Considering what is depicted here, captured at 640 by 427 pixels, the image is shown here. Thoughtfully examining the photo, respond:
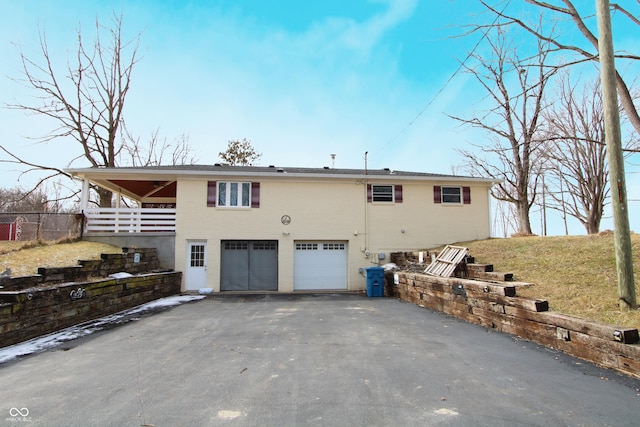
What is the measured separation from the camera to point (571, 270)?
7.00 meters

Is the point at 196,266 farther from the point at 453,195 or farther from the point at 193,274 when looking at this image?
the point at 453,195

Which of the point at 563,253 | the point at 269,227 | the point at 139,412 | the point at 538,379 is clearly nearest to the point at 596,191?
the point at 563,253

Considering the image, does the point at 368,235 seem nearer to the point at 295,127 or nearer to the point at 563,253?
the point at 295,127

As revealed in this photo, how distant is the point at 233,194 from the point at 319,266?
479 cm

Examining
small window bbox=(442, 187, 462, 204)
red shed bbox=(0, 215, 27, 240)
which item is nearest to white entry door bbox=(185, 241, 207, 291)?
red shed bbox=(0, 215, 27, 240)

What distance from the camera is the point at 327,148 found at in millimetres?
19719

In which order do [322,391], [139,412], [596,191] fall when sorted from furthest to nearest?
[596,191] → [322,391] → [139,412]

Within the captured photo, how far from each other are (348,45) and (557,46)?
560 centimetres

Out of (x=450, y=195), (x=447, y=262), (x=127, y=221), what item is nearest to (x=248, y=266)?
(x=127, y=221)

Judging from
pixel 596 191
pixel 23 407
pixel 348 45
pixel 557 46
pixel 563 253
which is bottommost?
pixel 23 407

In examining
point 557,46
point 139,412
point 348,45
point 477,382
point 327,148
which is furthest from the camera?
point 327,148

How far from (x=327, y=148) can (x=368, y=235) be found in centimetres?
747

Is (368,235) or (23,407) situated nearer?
(23,407)

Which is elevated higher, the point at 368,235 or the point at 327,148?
the point at 327,148
